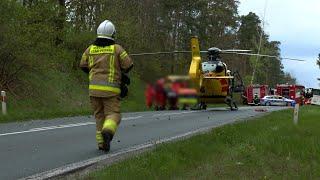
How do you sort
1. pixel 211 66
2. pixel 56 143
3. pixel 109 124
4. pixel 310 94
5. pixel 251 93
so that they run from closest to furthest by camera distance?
pixel 211 66 → pixel 251 93 → pixel 310 94 → pixel 109 124 → pixel 56 143

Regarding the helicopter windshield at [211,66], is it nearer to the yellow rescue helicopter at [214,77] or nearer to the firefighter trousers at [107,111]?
the yellow rescue helicopter at [214,77]

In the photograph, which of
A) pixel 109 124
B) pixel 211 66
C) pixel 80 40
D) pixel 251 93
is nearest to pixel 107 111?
pixel 109 124

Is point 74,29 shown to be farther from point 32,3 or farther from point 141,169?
point 141,169

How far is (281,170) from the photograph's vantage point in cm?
877

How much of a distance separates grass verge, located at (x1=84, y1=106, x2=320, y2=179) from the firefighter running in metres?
0.91

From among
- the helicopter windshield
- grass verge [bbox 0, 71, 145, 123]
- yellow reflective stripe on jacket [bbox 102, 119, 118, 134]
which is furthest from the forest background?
yellow reflective stripe on jacket [bbox 102, 119, 118, 134]

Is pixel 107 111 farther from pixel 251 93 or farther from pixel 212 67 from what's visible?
→ pixel 212 67

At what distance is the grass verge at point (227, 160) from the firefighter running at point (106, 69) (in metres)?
0.91

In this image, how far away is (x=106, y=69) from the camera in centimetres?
686

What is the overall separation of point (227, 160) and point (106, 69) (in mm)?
3241

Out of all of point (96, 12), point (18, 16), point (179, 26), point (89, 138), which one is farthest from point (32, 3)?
point (179, 26)

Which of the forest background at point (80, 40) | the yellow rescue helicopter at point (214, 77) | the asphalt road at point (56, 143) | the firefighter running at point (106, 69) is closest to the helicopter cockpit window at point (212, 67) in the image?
the yellow rescue helicopter at point (214, 77)

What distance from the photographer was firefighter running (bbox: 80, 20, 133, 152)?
6.18 m

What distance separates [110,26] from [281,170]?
3.63 m
